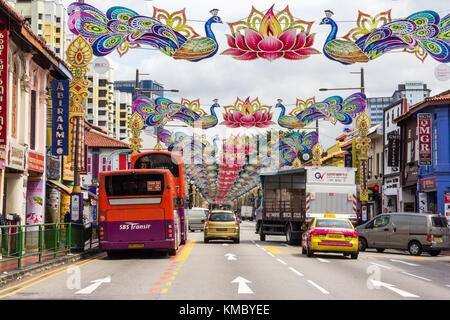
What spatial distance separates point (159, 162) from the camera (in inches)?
1272

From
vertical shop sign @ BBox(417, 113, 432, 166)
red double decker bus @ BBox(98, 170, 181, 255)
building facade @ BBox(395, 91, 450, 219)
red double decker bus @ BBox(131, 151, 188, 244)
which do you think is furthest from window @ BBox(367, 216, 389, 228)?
red double decker bus @ BBox(98, 170, 181, 255)

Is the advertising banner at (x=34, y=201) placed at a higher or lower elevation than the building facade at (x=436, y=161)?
lower

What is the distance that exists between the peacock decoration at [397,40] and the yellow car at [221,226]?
1271cm

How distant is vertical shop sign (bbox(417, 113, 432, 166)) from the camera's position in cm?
4028

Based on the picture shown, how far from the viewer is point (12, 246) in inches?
682

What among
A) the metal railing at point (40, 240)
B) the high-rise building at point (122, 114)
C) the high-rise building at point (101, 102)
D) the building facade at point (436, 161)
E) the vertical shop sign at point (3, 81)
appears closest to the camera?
the metal railing at point (40, 240)

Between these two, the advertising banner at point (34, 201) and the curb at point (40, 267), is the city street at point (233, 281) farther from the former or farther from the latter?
the advertising banner at point (34, 201)

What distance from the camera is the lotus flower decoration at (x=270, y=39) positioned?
83.6 ft

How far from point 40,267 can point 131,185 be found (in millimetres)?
5873

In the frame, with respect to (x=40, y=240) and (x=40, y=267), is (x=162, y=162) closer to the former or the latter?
(x=40, y=240)

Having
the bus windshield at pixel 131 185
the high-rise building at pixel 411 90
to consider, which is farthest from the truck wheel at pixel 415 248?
the high-rise building at pixel 411 90

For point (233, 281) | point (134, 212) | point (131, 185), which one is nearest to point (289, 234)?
point (134, 212)

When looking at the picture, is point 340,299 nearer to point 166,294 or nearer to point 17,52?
point 166,294

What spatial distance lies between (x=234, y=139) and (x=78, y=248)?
3150cm
